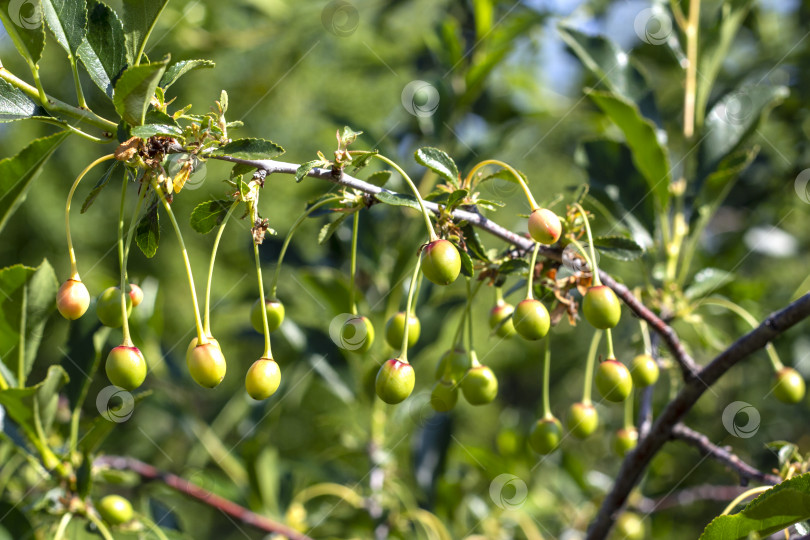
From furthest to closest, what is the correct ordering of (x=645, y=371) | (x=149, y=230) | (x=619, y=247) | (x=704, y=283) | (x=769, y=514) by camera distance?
1. (x=704, y=283)
2. (x=645, y=371)
3. (x=619, y=247)
4. (x=149, y=230)
5. (x=769, y=514)

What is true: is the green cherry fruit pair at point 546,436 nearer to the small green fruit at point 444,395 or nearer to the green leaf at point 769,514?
the small green fruit at point 444,395

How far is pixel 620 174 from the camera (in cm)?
129

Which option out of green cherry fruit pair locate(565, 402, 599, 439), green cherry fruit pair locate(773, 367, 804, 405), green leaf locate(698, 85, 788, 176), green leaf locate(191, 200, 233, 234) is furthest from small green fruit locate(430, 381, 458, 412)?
green leaf locate(698, 85, 788, 176)

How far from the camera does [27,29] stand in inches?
28.6

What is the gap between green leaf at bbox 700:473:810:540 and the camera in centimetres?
65

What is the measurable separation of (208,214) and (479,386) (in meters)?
0.42

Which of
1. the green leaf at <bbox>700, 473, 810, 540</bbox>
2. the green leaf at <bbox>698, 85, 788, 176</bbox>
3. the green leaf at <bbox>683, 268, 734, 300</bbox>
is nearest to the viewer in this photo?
the green leaf at <bbox>700, 473, 810, 540</bbox>

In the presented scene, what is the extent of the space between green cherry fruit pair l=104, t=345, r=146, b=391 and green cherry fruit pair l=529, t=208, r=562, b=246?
0.47 metres

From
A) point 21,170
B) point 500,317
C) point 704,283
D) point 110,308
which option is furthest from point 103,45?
point 704,283

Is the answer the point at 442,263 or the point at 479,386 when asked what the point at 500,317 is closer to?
the point at 479,386

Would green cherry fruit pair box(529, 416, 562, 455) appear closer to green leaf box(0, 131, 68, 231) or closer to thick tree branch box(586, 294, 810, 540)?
thick tree branch box(586, 294, 810, 540)

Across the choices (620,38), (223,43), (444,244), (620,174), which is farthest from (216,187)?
(444,244)

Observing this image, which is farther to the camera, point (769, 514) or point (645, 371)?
point (645, 371)

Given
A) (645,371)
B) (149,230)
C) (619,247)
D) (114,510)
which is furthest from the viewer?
(114,510)
